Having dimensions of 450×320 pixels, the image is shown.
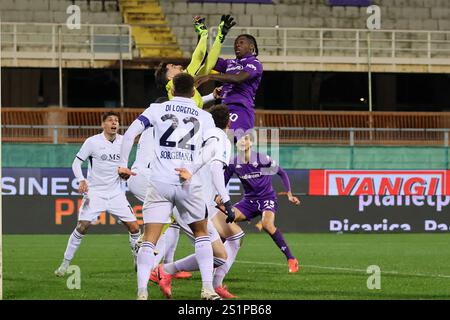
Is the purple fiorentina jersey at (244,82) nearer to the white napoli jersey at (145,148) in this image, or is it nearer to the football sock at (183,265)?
the white napoli jersey at (145,148)

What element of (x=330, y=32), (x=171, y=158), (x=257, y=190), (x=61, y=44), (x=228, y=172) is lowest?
(x=257, y=190)

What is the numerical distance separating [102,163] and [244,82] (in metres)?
3.24

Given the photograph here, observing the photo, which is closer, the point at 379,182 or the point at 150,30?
the point at 379,182

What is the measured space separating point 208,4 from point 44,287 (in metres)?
26.1

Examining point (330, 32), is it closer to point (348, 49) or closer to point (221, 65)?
point (348, 49)

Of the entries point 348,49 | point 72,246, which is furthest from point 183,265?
point 348,49

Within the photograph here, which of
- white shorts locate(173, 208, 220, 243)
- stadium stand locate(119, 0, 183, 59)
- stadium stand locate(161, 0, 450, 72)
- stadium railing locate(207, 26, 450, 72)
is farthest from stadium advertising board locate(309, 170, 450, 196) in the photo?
white shorts locate(173, 208, 220, 243)

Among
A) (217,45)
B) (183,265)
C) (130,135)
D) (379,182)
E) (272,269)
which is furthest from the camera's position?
(379,182)

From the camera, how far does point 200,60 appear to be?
13102 mm

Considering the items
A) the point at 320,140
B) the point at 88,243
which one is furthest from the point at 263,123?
the point at 88,243

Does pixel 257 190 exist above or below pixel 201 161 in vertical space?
below

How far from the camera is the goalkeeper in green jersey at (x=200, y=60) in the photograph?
42.4 ft

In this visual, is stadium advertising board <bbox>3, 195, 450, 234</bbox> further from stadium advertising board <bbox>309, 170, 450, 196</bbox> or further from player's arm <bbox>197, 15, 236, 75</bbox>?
player's arm <bbox>197, 15, 236, 75</bbox>

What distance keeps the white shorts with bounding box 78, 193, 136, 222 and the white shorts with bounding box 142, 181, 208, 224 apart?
483 cm
